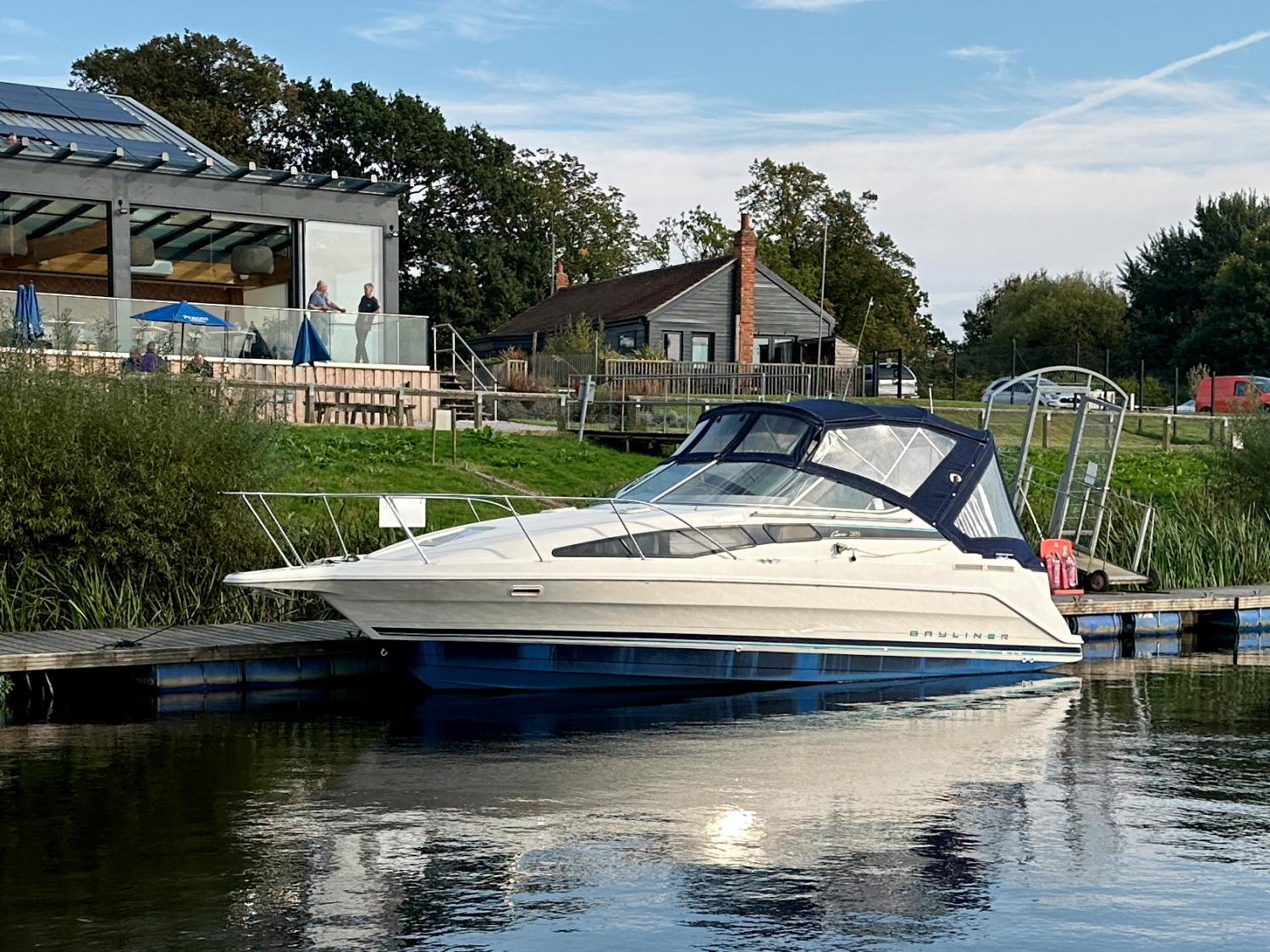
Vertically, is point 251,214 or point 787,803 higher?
point 251,214

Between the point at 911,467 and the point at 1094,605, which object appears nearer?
the point at 911,467

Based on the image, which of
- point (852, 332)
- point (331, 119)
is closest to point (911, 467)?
point (331, 119)

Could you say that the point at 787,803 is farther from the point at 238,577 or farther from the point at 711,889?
the point at 238,577

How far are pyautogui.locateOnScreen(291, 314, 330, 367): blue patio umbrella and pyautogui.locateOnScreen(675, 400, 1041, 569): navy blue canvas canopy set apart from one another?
15.0 m

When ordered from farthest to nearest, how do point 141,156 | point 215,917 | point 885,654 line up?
1. point 141,156
2. point 885,654
3. point 215,917

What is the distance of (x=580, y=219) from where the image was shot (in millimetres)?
73812

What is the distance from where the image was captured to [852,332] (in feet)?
236

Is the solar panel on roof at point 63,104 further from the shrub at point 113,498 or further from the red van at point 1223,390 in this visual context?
the red van at point 1223,390

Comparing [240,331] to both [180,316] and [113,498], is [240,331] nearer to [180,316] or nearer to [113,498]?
[180,316]

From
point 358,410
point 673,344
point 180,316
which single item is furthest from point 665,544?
point 673,344

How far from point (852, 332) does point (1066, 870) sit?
64.1 m

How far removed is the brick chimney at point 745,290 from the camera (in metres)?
52.9

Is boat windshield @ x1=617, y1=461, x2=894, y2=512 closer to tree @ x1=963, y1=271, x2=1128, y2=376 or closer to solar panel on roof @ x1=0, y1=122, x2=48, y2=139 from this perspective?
solar panel on roof @ x1=0, y1=122, x2=48, y2=139

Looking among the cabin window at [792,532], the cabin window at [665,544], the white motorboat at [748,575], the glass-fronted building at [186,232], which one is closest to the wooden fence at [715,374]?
the glass-fronted building at [186,232]
